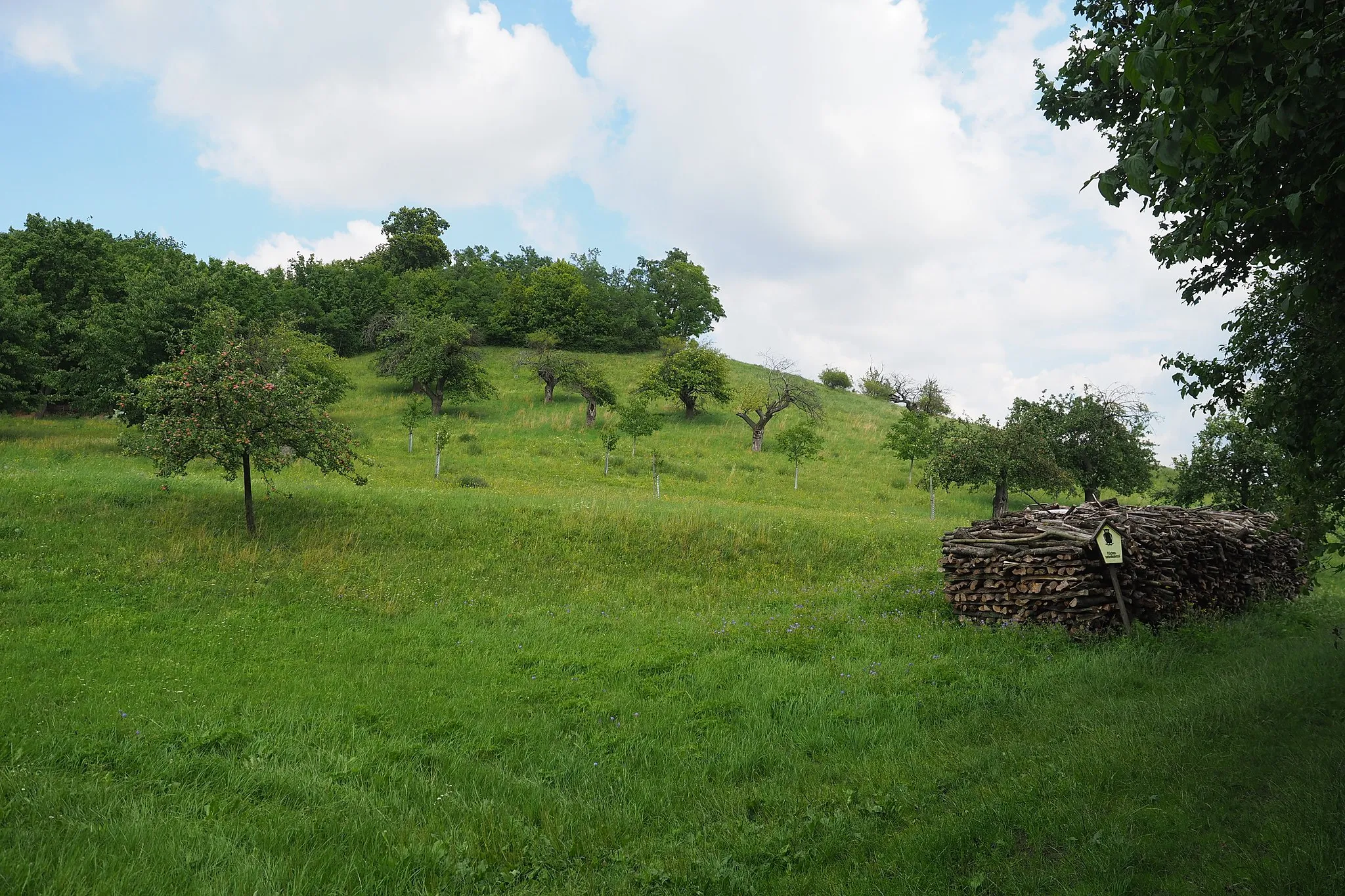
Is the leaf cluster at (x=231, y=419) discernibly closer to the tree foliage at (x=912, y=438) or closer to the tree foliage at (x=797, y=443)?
the tree foliage at (x=797, y=443)

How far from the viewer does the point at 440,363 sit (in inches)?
1799

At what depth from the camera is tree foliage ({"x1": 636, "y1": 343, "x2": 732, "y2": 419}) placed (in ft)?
159

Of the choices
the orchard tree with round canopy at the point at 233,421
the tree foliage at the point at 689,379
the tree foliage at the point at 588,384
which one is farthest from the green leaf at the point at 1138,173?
the tree foliage at the point at 689,379

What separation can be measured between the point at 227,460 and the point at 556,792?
14.0m

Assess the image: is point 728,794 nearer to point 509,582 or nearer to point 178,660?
point 178,660

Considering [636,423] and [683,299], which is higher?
[683,299]

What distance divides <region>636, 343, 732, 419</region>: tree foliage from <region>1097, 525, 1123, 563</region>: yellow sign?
38.1 m

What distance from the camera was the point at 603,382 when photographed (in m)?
47.5

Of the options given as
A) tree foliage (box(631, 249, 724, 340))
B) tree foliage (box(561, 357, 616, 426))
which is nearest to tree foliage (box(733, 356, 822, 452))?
tree foliage (box(561, 357, 616, 426))

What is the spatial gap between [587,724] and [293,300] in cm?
7047

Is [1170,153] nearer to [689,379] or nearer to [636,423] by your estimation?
[636,423]

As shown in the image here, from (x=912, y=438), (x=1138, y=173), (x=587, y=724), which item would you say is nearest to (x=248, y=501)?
(x=587, y=724)

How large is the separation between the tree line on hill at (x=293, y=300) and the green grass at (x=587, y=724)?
11.0 m

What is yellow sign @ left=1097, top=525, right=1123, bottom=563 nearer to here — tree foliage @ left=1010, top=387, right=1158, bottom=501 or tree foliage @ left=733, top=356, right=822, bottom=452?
tree foliage @ left=1010, top=387, right=1158, bottom=501
